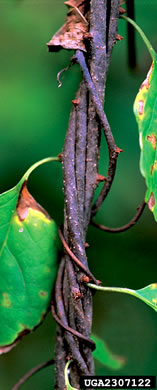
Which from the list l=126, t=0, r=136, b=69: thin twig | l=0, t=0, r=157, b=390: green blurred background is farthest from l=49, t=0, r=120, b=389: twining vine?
l=0, t=0, r=157, b=390: green blurred background

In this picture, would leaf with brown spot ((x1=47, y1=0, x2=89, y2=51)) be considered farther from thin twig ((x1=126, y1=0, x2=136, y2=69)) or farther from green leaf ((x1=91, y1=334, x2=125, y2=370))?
green leaf ((x1=91, y1=334, x2=125, y2=370))

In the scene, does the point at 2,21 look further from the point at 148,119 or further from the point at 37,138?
the point at 148,119

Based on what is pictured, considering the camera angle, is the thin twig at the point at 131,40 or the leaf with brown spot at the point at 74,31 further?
the thin twig at the point at 131,40

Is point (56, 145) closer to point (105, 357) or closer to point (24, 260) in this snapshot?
point (24, 260)

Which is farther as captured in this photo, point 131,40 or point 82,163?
point 131,40

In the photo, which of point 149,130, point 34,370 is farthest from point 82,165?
point 34,370

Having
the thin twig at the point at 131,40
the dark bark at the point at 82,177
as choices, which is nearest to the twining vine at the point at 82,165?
the dark bark at the point at 82,177

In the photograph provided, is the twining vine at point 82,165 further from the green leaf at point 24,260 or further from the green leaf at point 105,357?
the green leaf at point 105,357
